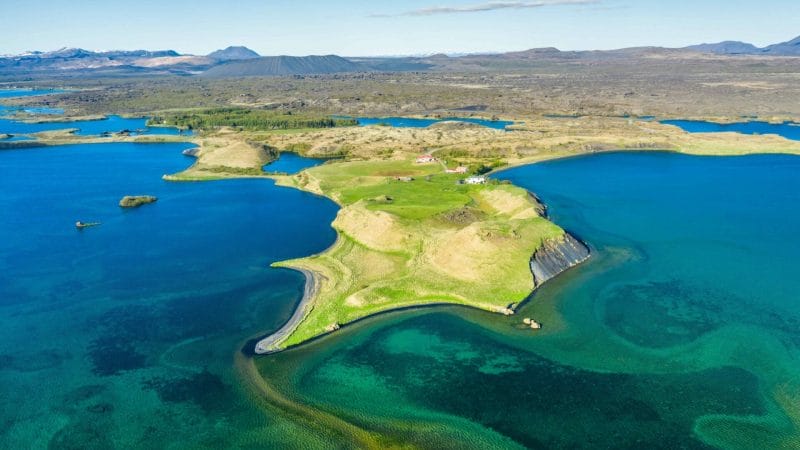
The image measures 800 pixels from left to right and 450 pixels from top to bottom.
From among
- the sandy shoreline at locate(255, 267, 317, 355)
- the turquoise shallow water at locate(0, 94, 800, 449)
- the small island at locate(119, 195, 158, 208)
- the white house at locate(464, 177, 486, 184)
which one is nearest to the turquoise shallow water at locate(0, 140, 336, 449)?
the turquoise shallow water at locate(0, 94, 800, 449)

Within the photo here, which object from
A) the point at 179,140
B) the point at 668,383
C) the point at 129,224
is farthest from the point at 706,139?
the point at 179,140

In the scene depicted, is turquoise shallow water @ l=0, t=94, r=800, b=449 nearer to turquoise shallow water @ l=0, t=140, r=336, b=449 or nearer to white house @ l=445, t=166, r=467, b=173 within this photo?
turquoise shallow water @ l=0, t=140, r=336, b=449

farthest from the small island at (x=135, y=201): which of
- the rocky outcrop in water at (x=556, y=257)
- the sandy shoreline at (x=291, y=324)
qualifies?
the rocky outcrop in water at (x=556, y=257)

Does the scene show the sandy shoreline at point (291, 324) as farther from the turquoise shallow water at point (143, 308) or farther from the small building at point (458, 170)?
the small building at point (458, 170)

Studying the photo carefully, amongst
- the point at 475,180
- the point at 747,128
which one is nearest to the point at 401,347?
the point at 475,180

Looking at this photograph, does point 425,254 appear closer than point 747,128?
Yes

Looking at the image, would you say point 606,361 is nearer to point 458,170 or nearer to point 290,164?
point 458,170

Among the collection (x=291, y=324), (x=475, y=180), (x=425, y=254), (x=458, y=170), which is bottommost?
(x=291, y=324)

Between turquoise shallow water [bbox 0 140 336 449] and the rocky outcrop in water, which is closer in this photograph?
turquoise shallow water [bbox 0 140 336 449]
